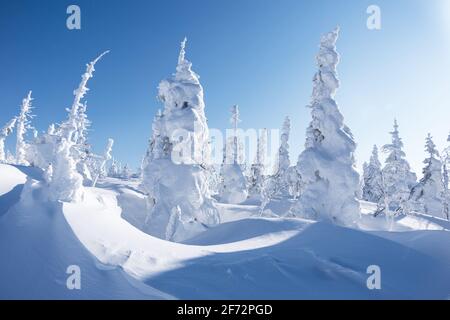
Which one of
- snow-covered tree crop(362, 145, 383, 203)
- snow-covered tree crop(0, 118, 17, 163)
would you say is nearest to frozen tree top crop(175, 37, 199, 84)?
snow-covered tree crop(0, 118, 17, 163)

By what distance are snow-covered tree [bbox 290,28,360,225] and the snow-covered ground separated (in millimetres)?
8650

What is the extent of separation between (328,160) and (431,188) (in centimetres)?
2911

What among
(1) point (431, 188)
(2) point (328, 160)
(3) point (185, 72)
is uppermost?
(3) point (185, 72)

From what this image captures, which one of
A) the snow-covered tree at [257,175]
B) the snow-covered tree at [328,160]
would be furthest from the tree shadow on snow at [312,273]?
the snow-covered tree at [257,175]

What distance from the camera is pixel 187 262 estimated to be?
9.22m

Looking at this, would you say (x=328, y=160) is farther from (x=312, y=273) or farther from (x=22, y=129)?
(x=22, y=129)

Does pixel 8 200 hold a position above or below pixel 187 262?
above

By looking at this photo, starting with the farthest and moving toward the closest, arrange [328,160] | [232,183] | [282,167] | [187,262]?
[282,167]
[232,183]
[328,160]
[187,262]

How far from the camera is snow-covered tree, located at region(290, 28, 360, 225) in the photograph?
75.8 feet

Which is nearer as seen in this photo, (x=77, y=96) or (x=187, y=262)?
(x=187, y=262)

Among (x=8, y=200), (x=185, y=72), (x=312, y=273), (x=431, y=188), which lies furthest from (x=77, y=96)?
(x=431, y=188)

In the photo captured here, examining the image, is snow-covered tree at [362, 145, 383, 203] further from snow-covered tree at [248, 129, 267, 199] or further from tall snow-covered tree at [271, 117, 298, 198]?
snow-covered tree at [248, 129, 267, 199]
